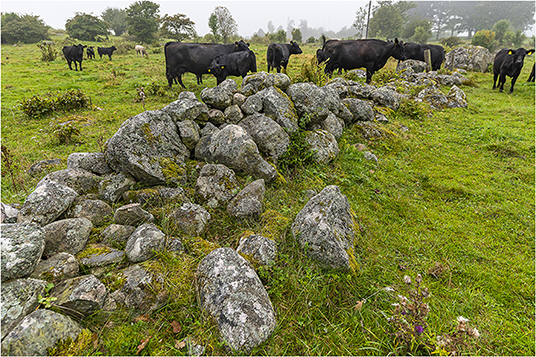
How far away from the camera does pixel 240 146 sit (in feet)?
17.0

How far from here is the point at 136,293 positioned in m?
2.86

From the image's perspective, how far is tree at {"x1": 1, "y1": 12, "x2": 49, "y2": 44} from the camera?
38.5 meters

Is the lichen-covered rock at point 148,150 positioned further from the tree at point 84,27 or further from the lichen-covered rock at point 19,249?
the tree at point 84,27

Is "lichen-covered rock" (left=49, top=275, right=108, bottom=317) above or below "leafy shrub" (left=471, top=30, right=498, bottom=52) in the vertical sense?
below

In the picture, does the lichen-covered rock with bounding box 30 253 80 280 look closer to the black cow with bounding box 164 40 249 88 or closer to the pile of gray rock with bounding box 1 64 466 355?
the pile of gray rock with bounding box 1 64 466 355

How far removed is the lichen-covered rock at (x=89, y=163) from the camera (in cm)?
466

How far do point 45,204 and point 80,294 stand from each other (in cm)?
190

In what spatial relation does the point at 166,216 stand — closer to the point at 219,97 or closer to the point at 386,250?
the point at 219,97

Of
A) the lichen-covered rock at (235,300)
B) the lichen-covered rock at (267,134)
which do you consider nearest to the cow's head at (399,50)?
the lichen-covered rock at (267,134)

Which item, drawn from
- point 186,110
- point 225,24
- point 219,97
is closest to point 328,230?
point 186,110

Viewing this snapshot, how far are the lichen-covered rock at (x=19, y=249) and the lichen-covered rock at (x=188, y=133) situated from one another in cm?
314

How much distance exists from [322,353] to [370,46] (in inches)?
678

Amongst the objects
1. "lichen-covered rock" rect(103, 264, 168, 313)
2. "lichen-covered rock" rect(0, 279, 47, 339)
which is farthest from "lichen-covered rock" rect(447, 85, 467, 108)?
"lichen-covered rock" rect(0, 279, 47, 339)

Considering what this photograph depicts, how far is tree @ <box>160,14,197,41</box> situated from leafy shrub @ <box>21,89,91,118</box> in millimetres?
42110
